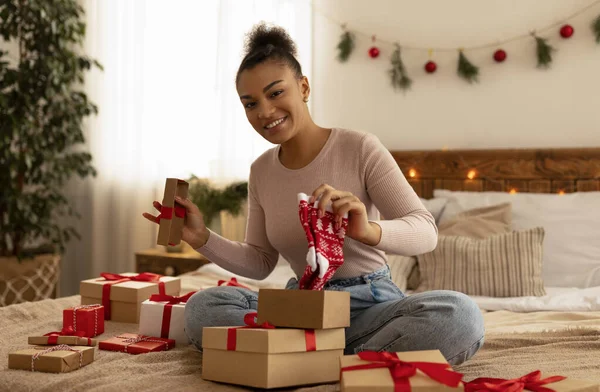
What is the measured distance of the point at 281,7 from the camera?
11.2ft

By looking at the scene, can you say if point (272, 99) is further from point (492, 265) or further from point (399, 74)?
point (399, 74)

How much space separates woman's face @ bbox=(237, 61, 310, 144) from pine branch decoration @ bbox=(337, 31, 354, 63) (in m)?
1.74

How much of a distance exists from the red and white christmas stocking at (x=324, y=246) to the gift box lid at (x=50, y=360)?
552mm

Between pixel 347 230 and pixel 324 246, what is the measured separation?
2.6 inches

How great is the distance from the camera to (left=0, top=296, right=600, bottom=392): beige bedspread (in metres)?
1.30

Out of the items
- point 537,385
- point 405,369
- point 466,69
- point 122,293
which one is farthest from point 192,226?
point 466,69

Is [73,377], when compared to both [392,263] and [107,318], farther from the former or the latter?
[392,263]

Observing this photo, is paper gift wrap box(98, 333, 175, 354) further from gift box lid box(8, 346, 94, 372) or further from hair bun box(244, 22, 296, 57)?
hair bun box(244, 22, 296, 57)

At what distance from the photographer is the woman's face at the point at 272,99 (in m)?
1.57

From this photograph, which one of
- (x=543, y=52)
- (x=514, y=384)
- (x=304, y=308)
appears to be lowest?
(x=514, y=384)

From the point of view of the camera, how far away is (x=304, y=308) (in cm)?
123

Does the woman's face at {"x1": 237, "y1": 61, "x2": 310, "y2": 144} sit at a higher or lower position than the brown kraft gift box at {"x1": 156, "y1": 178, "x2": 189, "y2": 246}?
higher

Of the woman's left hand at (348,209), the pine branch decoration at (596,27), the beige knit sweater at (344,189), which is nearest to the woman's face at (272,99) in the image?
the beige knit sweater at (344,189)

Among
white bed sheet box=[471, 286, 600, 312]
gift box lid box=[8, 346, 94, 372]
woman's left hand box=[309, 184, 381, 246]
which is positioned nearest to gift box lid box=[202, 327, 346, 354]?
woman's left hand box=[309, 184, 381, 246]
